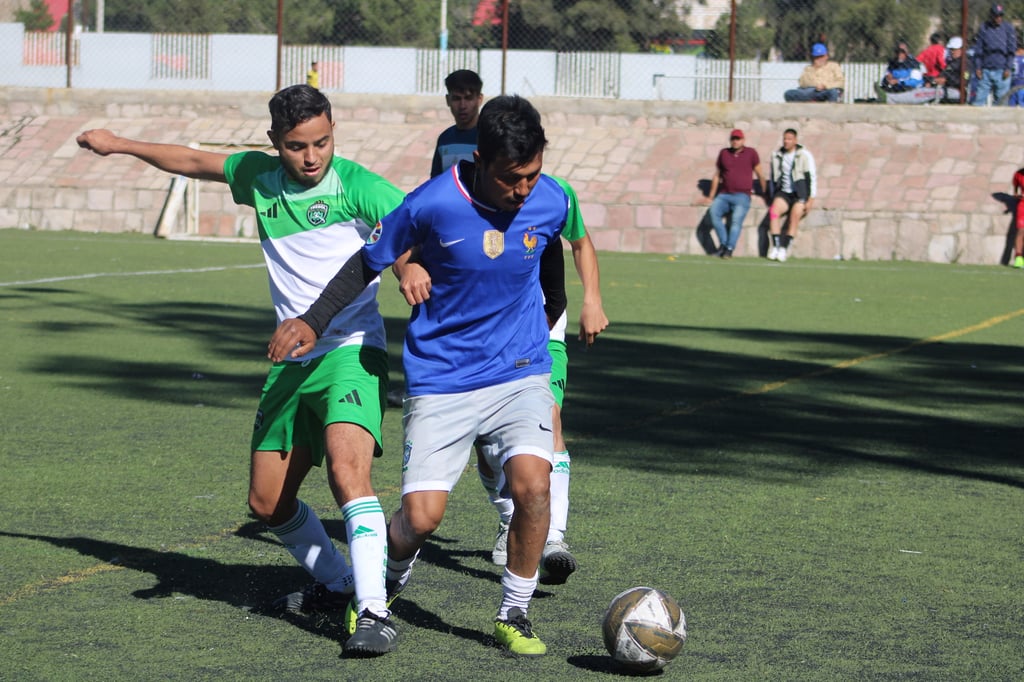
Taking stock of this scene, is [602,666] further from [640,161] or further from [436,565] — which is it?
[640,161]

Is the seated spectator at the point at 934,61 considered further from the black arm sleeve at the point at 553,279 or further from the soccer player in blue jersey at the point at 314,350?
the soccer player in blue jersey at the point at 314,350

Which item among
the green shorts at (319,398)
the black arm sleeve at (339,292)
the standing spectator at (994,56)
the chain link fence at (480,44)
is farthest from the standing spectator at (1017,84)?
the black arm sleeve at (339,292)

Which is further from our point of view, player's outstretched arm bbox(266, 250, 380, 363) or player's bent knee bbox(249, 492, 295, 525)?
player's bent knee bbox(249, 492, 295, 525)

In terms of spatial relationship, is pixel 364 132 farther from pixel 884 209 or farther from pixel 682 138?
pixel 884 209

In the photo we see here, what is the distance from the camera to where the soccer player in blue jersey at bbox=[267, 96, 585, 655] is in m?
4.54

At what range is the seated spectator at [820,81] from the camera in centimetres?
2791

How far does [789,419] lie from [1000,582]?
12.2 ft

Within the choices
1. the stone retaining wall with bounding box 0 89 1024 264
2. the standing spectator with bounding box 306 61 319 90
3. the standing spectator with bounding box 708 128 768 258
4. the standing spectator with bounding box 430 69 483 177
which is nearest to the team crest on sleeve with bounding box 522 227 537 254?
the standing spectator with bounding box 430 69 483 177

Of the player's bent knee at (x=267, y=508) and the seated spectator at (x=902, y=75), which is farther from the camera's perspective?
the seated spectator at (x=902, y=75)

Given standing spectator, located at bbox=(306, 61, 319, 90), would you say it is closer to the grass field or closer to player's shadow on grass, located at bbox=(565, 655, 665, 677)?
Result: the grass field

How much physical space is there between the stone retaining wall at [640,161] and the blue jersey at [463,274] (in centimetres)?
2022

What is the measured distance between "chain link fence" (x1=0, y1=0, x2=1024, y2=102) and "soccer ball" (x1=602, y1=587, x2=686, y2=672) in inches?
994

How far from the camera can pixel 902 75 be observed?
28094mm

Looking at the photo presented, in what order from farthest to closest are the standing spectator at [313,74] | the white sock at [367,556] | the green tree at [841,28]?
the standing spectator at [313,74] → the green tree at [841,28] → the white sock at [367,556]
